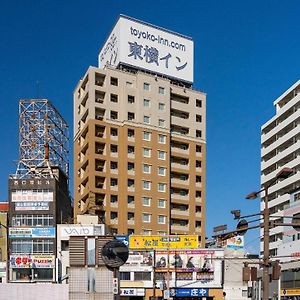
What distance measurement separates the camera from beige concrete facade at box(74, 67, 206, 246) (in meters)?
87.9

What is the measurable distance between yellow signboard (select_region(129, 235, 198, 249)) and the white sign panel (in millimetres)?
32133

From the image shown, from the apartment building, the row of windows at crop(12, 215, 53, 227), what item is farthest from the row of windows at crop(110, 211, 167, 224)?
the row of windows at crop(12, 215, 53, 227)

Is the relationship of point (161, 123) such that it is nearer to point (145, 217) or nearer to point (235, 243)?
point (145, 217)

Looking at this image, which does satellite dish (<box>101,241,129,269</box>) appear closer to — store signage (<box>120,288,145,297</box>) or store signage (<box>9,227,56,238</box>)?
store signage (<box>120,288,145,297</box>)

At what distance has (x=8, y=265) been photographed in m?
68.6

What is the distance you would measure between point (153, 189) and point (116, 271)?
5998cm

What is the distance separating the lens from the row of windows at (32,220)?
69625 mm

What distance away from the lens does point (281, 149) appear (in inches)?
3893

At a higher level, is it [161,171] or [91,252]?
[161,171]

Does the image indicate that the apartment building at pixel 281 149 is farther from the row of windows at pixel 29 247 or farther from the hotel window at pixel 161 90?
the row of windows at pixel 29 247

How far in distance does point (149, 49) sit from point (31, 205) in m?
35.4

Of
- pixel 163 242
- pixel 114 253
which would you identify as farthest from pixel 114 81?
pixel 114 253

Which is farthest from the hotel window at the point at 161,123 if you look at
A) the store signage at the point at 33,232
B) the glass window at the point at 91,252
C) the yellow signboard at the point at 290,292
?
the glass window at the point at 91,252

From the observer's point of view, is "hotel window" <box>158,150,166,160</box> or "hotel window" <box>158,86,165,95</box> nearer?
"hotel window" <box>158,150,166,160</box>
